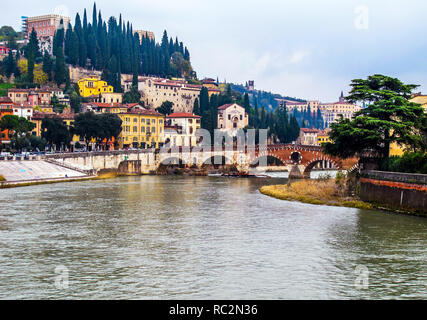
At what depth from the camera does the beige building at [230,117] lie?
11112cm

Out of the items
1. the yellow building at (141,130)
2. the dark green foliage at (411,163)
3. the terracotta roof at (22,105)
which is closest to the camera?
the dark green foliage at (411,163)

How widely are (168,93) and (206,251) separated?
3937 inches

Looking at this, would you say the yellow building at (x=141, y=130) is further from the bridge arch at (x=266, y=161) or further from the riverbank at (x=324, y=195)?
the riverbank at (x=324, y=195)

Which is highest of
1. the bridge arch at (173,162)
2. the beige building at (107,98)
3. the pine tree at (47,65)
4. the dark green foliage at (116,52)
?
the dark green foliage at (116,52)

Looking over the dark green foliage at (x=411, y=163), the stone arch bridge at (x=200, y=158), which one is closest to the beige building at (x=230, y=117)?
the stone arch bridge at (x=200, y=158)

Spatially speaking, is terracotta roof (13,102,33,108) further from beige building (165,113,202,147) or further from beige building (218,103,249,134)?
beige building (218,103,249,134)

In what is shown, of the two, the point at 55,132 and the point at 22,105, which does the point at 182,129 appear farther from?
the point at 55,132

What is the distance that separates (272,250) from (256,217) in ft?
29.5

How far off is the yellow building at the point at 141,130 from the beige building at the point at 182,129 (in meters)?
2.73

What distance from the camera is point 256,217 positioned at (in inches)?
1296

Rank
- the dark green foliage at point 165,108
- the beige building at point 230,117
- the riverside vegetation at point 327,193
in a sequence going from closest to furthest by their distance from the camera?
the riverside vegetation at point 327,193, the beige building at point 230,117, the dark green foliage at point 165,108

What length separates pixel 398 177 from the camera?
3553 centimetres
